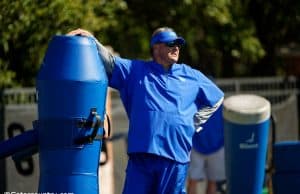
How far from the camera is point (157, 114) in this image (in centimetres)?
619

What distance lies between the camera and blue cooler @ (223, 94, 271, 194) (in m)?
7.43

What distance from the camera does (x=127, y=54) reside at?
12969 millimetres

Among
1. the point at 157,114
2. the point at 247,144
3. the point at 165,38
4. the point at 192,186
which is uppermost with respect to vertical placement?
the point at 165,38

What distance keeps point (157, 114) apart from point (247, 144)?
61.5 inches

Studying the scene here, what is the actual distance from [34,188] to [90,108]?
3.86 m

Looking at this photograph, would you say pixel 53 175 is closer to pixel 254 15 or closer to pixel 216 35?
pixel 216 35

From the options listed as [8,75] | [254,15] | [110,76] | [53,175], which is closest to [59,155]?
[53,175]

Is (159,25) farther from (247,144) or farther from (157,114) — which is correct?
(157,114)

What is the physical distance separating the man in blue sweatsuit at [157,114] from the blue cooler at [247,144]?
106 centimetres

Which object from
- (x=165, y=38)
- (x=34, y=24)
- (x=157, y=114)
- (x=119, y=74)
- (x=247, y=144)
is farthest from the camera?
(x=34, y=24)

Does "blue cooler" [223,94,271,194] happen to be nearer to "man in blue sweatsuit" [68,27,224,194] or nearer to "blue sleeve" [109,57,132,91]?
"man in blue sweatsuit" [68,27,224,194]

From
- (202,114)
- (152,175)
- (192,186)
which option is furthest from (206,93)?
(192,186)

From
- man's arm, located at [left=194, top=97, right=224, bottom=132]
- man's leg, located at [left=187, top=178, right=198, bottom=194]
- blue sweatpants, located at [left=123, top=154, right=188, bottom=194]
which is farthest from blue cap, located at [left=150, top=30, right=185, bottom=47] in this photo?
man's leg, located at [left=187, top=178, right=198, bottom=194]

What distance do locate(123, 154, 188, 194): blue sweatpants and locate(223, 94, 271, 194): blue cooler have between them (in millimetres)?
1355
